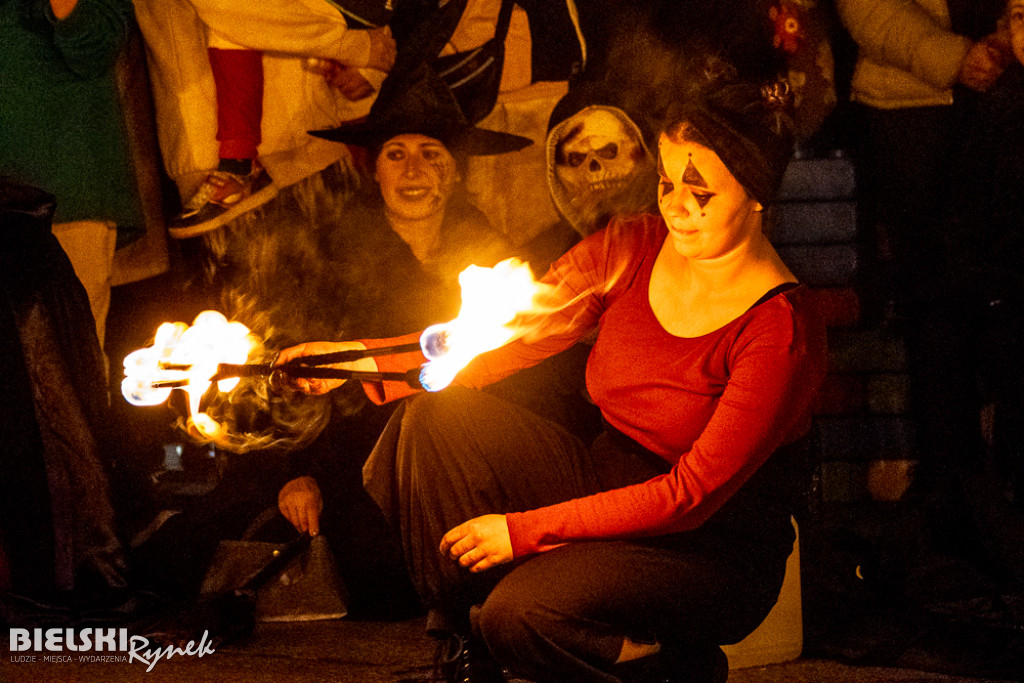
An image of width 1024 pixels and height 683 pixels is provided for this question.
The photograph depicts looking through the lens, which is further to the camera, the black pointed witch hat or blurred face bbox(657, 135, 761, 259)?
the black pointed witch hat

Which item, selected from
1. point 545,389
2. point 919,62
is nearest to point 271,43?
point 545,389

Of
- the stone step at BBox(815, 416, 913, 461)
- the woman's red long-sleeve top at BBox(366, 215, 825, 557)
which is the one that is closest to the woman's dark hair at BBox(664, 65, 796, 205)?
Result: the woman's red long-sleeve top at BBox(366, 215, 825, 557)

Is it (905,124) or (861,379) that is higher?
(905,124)

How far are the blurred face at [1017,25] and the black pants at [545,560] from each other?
260 centimetres

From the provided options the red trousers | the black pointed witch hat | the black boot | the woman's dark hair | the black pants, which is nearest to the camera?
the black pants

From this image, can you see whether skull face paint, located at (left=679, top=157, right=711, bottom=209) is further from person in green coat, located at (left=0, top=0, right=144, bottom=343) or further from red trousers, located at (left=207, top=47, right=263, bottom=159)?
person in green coat, located at (left=0, top=0, right=144, bottom=343)

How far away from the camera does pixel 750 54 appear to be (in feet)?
15.3

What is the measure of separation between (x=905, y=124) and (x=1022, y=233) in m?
0.85

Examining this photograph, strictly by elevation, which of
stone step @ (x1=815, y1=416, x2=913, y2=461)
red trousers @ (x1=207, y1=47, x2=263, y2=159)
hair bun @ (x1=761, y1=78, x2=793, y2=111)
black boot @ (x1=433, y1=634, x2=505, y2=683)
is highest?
red trousers @ (x1=207, y1=47, x2=263, y2=159)

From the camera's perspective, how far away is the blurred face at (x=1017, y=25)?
13.5 ft

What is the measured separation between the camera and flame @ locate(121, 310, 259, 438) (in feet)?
8.94

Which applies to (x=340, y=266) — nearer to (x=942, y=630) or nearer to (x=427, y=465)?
(x=427, y=465)

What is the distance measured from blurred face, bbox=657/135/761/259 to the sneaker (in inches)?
97.5

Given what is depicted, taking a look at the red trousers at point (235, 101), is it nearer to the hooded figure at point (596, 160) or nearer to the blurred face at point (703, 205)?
the hooded figure at point (596, 160)
